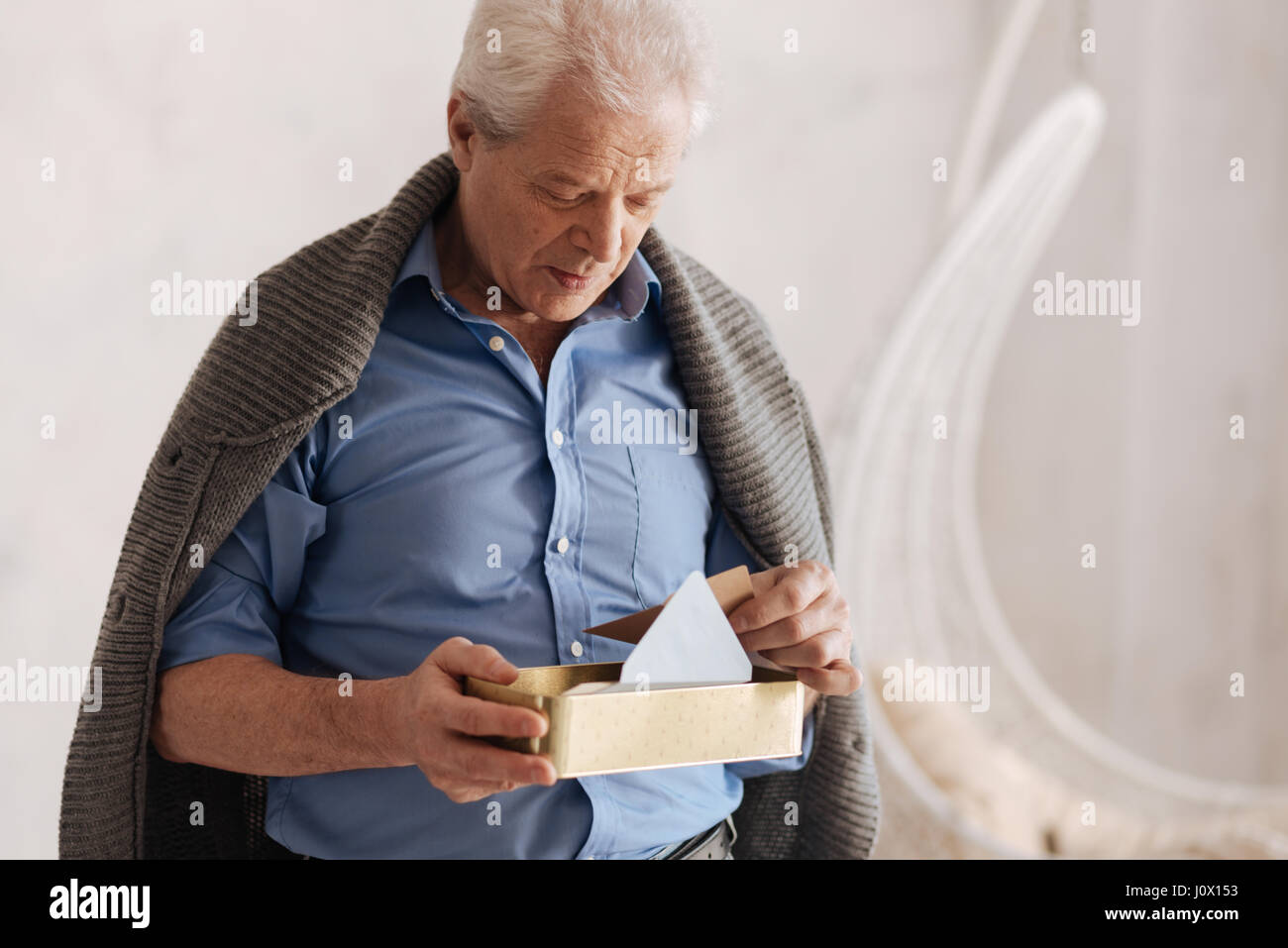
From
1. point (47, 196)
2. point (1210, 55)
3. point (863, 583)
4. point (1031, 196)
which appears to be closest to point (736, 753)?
point (863, 583)

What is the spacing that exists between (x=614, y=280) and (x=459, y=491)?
30cm

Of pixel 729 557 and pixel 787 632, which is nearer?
pixel 787 632

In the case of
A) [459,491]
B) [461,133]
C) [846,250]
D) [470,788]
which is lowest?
[470,788]

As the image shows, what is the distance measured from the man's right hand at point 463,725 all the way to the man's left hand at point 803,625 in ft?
0.89

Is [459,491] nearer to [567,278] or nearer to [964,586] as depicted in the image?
[567,278]

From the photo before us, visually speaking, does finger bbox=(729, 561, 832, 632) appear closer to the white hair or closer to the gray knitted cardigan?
the gray knitted cardigan

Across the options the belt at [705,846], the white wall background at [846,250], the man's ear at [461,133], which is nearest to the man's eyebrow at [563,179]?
the man's ear at [461,133]

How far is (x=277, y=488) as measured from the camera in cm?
105

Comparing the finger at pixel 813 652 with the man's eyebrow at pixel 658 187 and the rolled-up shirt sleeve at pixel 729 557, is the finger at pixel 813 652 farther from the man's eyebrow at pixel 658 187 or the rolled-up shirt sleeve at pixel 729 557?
the man's eyebrow at pixel 658 187

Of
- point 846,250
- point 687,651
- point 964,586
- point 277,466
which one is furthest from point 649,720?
point 846,250

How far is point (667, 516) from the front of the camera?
3.79 feet

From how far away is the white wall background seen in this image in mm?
1706

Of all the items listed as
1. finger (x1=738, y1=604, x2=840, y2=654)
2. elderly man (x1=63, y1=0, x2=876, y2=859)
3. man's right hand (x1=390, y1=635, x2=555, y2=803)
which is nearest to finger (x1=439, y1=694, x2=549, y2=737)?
man's right hand (x1=390, y1=635, x2=555, y2=803)

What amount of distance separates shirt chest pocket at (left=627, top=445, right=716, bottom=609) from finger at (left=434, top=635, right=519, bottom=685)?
328 millimetres
